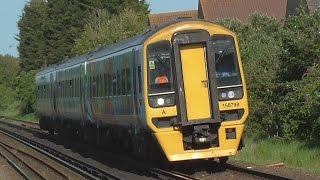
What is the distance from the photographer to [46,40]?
81438 mm

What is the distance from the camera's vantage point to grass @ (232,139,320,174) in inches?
624

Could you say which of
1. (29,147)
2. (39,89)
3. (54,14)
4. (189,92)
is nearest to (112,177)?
(189,92)

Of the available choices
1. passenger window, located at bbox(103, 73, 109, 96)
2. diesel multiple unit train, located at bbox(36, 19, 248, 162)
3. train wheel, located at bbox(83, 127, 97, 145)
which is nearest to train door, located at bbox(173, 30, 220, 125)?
diesel multiple unit train, located at bbox(36, 19, 248, 162)

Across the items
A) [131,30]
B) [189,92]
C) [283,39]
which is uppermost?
[131,30]

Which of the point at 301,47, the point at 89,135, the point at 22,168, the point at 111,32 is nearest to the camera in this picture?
the point at 22,168

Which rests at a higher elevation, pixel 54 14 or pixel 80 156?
pixel 54 14

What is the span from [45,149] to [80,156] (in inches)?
201

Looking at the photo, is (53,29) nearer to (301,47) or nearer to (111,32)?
(111,32)

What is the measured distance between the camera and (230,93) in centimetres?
1454

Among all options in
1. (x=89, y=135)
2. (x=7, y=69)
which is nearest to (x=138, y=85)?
(x=89, y=135)

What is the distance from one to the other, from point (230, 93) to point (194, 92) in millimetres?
775

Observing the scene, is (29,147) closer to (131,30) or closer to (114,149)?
(114,149)

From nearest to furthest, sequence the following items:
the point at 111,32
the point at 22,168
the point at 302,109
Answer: the point at 302,109 → the point at 22,168 → the point at 111,32

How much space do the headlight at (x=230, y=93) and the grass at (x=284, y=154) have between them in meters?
2.07
